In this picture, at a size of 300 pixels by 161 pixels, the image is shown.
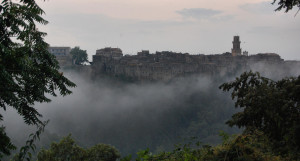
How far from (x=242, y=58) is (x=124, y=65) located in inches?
1267

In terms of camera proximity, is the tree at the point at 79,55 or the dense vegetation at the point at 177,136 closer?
the dense vegetation at the point at 177,136

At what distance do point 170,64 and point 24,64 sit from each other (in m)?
90.7

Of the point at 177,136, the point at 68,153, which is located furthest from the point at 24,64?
the point at 68,153

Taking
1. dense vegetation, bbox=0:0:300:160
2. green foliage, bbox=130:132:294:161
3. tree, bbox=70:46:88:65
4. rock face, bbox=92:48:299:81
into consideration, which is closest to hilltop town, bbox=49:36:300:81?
rock face, bbox=92:48:299:81

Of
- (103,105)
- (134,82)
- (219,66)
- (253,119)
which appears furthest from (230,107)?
(253,119)

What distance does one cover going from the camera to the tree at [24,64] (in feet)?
20.9

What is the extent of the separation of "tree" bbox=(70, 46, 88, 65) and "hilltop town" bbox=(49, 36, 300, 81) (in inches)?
250

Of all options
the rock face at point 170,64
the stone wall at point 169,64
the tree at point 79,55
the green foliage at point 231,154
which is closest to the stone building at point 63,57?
the tree at point 79,55

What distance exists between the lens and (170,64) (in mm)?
96562

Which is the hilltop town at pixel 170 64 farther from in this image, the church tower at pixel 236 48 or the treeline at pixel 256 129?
the treeline at pixel 256 129

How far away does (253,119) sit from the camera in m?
9.31

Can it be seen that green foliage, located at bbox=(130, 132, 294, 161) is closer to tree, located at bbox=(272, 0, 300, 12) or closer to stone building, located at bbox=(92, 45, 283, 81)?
tree, located at bbox=(272, 0, 300, 12)

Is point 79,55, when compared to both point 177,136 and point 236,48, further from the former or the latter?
point 177,136

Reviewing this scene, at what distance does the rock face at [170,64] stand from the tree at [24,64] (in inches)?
3444
